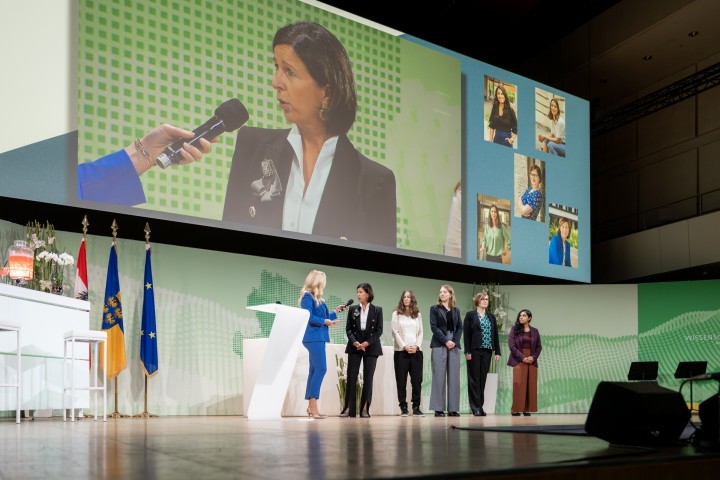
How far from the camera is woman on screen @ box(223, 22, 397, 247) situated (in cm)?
833

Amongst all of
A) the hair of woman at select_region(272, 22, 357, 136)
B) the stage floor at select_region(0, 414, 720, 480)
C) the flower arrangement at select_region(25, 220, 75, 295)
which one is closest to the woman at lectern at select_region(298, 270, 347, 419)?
the flower arrangement at select_region(25, 220, 75, 295)

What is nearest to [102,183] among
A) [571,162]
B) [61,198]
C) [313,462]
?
[61,198]

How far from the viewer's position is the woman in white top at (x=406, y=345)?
8.37 metres

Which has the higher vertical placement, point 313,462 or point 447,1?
point 447,1

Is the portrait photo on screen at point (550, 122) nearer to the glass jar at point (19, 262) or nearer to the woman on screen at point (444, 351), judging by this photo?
the woman on screen at point (444, 351)

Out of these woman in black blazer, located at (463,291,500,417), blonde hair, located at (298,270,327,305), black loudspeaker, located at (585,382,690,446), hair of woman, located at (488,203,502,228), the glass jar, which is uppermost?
hair of woman, located at (488,203,502,228)

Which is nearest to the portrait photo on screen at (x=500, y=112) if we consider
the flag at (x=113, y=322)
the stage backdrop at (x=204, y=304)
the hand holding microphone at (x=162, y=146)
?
the stage backdrop at (x=204, y=304)

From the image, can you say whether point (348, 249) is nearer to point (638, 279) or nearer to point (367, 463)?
point (638, 279)

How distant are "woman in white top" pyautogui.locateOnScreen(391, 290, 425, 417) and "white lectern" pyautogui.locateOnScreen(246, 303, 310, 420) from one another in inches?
86.2

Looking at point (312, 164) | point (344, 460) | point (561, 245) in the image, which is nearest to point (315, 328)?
point (312, 164)

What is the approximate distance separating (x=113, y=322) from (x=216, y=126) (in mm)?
2240

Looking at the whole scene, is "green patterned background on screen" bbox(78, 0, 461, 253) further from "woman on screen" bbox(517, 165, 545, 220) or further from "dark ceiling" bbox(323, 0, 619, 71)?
"dark ceiling" bbox(323, 0, 619, 71)

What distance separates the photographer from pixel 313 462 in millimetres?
2123

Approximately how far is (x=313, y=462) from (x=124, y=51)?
20.7ft
